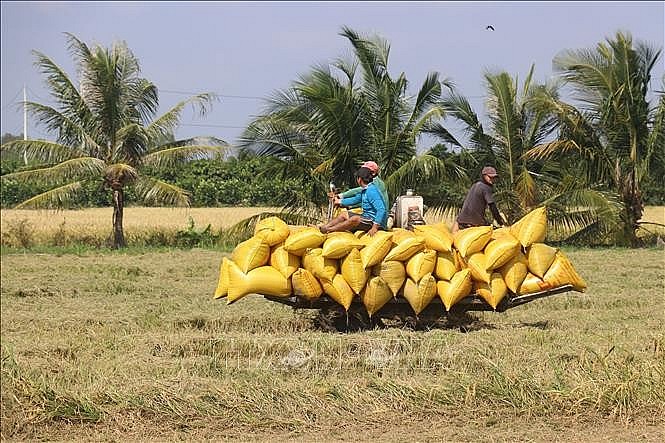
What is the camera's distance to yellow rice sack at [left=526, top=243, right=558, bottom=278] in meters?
7.75

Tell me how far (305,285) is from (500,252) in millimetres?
1728

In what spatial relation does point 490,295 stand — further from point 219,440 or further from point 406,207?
point 219,440

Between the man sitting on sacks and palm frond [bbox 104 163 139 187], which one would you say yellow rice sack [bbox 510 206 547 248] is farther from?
palm frond [bbox 104 163 139 187]

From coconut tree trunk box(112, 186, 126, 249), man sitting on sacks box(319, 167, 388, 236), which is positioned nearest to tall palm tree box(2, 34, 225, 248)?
coconut tree trunk box(112, 186, 126, 249)

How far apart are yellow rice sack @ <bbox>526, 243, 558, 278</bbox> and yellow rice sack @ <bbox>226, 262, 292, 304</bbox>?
84.8 inches

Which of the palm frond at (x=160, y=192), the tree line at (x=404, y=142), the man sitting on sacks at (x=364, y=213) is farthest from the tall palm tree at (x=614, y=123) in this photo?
the man sitting on sacks at (x=364, y=213)

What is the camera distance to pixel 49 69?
18.5 metres

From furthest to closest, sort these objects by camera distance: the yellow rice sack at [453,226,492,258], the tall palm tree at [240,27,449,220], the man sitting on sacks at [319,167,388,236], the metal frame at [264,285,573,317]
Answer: the tall palm tree at [240,27,449,220]
the man sitting on sacks at [319,167,388,236]
the metal frame at [264,285,573,317]
the yellow rice sack at [453,226,492,258]

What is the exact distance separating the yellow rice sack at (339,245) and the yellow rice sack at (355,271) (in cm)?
5

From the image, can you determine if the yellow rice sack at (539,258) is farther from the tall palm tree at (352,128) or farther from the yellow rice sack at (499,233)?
the tall palm tree at (352,128)

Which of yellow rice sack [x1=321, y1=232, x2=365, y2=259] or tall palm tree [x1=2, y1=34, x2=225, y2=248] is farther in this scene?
tall palm tree [x1=2, y1=34, x2=225, y2=248]

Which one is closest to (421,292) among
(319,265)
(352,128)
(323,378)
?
(319,265)

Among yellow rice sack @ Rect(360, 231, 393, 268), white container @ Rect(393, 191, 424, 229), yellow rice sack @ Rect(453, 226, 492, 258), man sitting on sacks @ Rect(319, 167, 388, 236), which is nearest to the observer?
yellow rice sack @ Rect(360, 231, 393, 268)

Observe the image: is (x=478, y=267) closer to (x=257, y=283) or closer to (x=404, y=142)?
(x=257, y=283)
